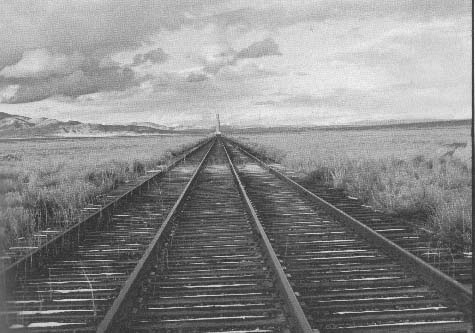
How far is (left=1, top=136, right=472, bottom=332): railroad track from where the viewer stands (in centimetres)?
401

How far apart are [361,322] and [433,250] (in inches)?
108

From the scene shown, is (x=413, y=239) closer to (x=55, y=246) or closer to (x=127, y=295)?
(x=127, y=295)

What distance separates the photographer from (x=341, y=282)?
5.02 m

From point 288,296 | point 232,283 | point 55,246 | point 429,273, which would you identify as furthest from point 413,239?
point 55,246

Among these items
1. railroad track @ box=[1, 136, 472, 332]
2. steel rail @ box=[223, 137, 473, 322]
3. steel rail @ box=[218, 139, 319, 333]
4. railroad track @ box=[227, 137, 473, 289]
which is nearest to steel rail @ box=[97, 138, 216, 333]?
railroad track @ box=[1, 136, 472, 332]

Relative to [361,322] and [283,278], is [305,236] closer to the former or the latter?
[283,278]

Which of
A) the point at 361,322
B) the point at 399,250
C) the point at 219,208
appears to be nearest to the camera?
the point at 361,322

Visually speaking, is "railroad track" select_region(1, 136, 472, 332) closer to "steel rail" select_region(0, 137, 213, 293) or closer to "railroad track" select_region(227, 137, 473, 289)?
"steel rail" select_region(0, 137, 213, 293)

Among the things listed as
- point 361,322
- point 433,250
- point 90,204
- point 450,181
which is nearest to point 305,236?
point 433,250

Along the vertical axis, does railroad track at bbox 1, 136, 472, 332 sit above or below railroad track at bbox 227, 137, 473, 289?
above

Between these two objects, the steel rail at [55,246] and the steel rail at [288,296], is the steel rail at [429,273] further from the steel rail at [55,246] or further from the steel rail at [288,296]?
the steel rail at [55,246]

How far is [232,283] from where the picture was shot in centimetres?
505

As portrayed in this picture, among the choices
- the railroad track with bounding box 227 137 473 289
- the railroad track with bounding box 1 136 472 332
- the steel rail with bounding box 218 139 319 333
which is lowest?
the railroad track with bounding box 227 137 473 289

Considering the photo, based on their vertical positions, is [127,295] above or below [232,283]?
above
